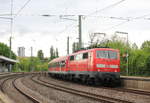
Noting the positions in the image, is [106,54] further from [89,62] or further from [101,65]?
[89,62]

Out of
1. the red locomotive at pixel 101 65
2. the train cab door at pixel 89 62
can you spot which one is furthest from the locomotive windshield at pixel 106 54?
the train cab door at pixel 89 62

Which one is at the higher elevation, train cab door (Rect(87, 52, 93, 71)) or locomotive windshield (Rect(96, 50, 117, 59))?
Answer: locomotive windshield (Rect(96, 50, 117, 59))

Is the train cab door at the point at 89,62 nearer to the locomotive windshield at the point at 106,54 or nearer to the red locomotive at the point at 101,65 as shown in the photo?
the red locomotive at the point at 101,65

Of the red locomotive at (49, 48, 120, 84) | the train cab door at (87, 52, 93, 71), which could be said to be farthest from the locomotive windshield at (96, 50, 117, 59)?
the train cab door at (87, 52, 93, 71)

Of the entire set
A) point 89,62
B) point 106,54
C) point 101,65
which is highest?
point 106,54

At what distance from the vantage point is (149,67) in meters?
36.6

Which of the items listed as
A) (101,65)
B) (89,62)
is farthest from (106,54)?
(89,62)

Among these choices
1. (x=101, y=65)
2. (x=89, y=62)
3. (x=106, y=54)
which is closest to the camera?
(x=101, y=65)

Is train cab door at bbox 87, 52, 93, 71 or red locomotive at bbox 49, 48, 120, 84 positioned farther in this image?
train cab door at bbox 87, 52, 93, 71

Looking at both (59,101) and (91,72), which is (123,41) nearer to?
(91,72)

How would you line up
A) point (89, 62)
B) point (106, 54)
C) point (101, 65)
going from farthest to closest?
point (89, 62) → point (106, 54) → point (101, 65)

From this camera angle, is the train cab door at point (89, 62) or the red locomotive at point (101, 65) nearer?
the red locomotive at point (101, 65)

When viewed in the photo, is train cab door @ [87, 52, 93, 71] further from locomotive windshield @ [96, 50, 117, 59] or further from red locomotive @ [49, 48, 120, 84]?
locomotive windshield @ [96, 50, 117, 59]

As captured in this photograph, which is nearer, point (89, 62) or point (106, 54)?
point (106, 54)
